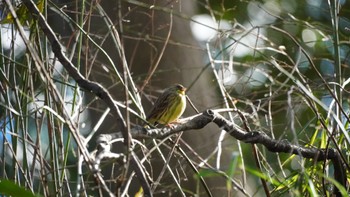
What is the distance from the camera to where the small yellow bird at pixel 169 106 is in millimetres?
3801

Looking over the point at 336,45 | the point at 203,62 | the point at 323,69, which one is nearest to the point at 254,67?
the point at 336,45

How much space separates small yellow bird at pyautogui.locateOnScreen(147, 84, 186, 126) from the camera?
12.5 feet

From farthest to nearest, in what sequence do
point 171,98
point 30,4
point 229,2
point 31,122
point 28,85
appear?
1. point 229,2
2. point 31,122
3. point 171,98
4. point 28,85
5. point 30,4

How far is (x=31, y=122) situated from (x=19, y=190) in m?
3.70

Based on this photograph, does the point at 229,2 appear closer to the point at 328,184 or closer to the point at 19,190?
the point at 328,184

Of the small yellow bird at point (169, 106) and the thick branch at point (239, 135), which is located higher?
the small yellow bird at point (169, 106)

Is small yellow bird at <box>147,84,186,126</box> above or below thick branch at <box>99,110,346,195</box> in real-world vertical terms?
above

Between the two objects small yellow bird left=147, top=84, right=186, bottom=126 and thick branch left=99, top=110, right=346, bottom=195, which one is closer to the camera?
thick branch left=99, top=110, right=346, bottom=195

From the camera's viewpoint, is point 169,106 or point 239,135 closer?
point 239,135

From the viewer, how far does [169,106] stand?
12.7 ft

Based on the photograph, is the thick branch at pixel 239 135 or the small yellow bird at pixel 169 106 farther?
the small yellow bird at pixel 169 106

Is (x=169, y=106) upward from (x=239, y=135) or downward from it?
upward

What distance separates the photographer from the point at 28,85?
2348 millimetres

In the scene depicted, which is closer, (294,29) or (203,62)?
(203,62)
